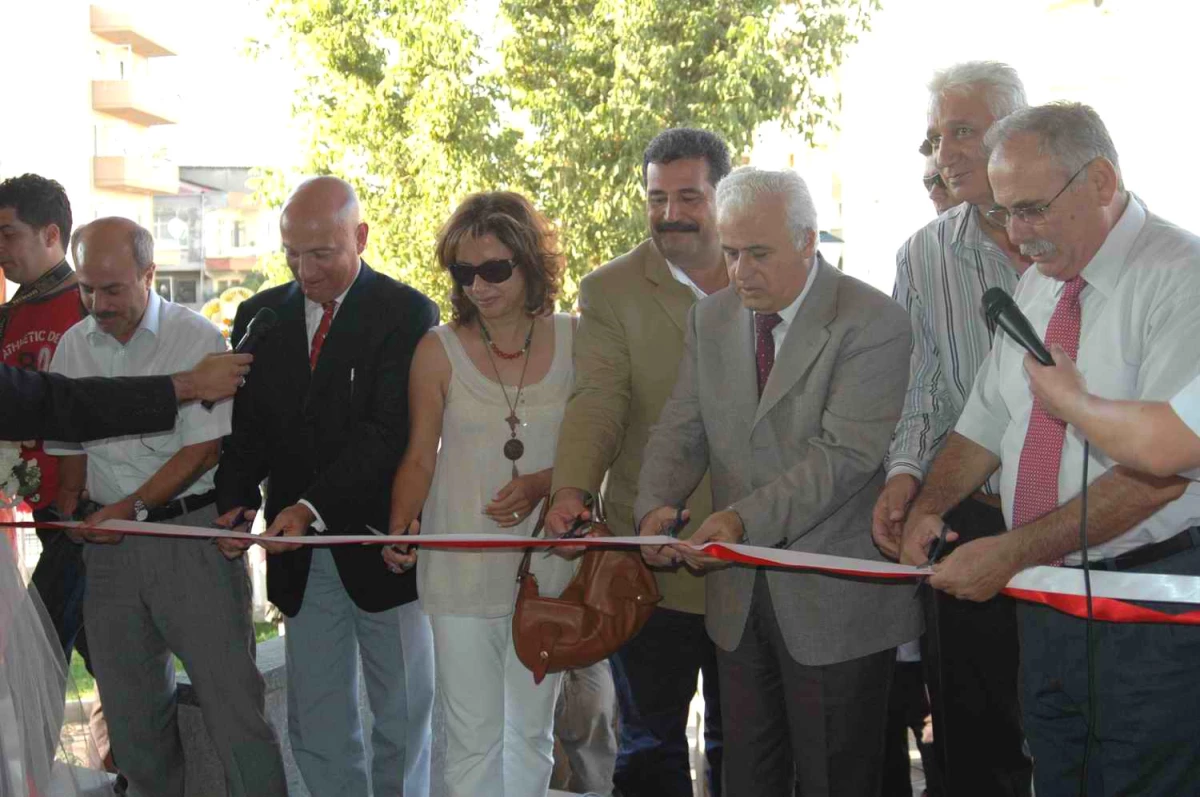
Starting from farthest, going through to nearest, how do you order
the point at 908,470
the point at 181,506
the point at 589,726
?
the point at 589,726 < the point at 181,506 < the point at 908,470

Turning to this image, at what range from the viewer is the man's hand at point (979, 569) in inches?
106

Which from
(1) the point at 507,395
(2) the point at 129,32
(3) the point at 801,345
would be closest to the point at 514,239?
(1) the point at 507,395

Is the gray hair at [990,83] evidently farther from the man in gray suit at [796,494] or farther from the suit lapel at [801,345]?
the suit lapel at [801,345]

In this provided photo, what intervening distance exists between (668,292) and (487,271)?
1.79 feet

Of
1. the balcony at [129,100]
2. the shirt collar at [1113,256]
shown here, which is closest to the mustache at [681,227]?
the shirt collar at [1113,256]

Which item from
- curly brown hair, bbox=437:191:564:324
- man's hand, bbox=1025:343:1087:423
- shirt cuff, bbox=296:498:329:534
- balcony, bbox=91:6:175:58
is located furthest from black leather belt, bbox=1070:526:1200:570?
balcony, bbox=91:6:175:58

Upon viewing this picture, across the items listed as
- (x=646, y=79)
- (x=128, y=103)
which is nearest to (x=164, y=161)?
(x=128, y=103)

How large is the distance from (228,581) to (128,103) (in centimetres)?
3800

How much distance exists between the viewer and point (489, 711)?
3.46 m

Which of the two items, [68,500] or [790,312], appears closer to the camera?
[790,312]

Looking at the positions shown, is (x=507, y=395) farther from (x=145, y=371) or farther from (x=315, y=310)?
(x=145, y=371)

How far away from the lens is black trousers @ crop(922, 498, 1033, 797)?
132 inches

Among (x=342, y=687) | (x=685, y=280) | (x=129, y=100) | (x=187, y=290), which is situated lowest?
(x=342, y=687)

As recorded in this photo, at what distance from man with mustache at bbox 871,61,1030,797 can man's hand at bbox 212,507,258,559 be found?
6.53 feet
